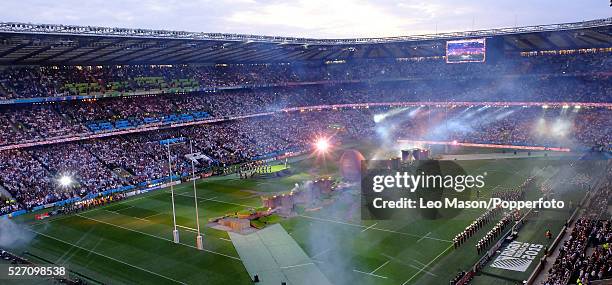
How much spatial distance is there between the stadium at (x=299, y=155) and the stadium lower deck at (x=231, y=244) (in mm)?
189

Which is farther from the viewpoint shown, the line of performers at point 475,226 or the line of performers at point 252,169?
the line of performers at point 252,169

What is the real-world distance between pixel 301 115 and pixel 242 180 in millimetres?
34486

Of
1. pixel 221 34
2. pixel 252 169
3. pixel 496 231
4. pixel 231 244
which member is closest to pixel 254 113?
pixel 221 34

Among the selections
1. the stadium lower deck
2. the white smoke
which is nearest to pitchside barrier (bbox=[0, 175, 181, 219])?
the stadium lower deck

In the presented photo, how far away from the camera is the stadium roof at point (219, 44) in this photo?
47.6 metres

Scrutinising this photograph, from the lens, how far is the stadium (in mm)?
28375

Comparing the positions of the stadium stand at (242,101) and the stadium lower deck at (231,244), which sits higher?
the stadium stand at (242,101)

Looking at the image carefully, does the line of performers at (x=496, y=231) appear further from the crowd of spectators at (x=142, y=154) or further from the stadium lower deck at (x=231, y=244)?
the crowd of spectators at (x=142, y=154)

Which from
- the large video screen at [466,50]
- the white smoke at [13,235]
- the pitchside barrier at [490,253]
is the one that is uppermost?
the large video screen at [466,50]

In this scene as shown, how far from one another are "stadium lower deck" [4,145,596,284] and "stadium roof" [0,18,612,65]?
17412mm

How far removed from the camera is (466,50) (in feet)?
253

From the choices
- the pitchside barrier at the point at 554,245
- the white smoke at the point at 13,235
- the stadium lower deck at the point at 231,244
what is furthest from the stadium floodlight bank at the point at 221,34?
the pitchside barrier at the point at 554,245

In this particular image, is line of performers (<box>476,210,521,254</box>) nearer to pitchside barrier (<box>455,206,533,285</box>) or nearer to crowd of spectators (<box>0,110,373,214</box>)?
pitchside barrier (<box>455,206,533,285</box>)

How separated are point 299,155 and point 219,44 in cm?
1967
